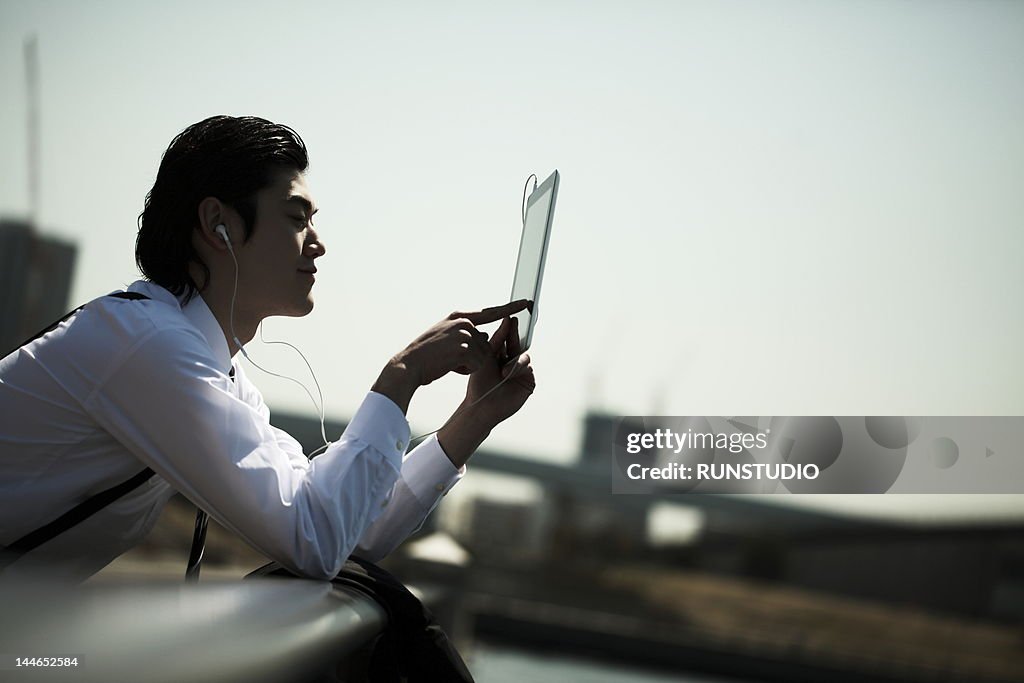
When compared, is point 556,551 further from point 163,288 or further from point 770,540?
point 163,288

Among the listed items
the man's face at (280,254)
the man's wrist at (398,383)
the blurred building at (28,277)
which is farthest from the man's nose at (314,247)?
the blurred building at (28,277)

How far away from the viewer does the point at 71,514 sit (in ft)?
4.11

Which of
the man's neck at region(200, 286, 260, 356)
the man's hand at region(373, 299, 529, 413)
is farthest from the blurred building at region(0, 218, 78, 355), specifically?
the man's hand at region(373, 299, 529, 413)

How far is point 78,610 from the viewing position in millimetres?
597

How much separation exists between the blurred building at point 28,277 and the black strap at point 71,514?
45026mm

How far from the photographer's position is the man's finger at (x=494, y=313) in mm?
1577

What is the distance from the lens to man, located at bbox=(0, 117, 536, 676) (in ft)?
A: 3.97

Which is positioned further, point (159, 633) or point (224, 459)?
point (224, 459)

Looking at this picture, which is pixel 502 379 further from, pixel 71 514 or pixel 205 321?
pixel 71 514

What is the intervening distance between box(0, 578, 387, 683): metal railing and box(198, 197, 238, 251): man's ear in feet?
2.49

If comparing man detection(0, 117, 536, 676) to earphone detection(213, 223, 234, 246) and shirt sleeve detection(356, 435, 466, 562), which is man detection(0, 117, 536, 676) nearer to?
earphone detection(213, 223, 234, 246)

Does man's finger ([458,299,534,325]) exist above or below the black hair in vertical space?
below

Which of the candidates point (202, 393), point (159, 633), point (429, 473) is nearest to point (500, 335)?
point (429, 473)

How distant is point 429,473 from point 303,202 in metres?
0.50
